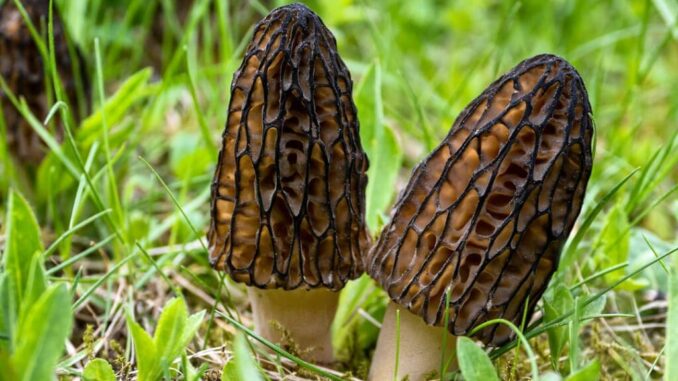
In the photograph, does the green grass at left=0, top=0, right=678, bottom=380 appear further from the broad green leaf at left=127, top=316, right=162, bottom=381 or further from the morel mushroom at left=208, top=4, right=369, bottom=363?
the morel mushroom at left=208, top=4, right=369, bottom=363

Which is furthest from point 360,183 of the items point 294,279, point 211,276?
point 211,276

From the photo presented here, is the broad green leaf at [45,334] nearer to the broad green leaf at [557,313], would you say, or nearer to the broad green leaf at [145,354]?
the broad green leaf at [145,354]

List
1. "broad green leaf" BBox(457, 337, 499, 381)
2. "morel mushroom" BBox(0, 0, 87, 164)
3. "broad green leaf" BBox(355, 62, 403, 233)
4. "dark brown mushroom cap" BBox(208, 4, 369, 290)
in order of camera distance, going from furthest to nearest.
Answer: "morel mushroom" BBox(0, 0, 87, 164) → "broad green leaf" BBox(355, 62, 403, 233) → "dark brown mushroom cap" BBox(208, 4, 369, 290) → "broad green leaf" BBox(457, 337, 499, 381)

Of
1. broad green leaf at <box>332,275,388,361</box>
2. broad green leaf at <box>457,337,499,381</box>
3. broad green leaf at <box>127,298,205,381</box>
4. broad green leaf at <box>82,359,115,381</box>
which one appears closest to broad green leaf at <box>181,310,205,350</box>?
broad green leaf at <box>127,298,205,381</box>

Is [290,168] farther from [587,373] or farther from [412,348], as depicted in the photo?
[587,373]

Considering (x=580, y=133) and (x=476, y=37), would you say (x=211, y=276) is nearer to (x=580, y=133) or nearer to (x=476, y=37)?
(x=580, y=133)

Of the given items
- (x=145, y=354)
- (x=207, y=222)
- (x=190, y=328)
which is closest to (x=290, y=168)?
(x=190, y=328)
